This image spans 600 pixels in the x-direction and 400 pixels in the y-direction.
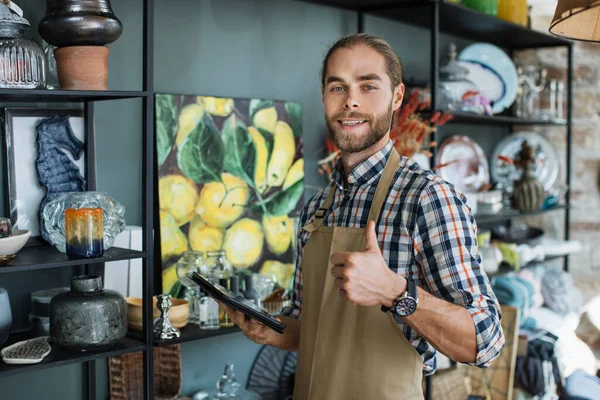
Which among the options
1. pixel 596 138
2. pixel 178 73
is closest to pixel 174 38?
pixel 178 73

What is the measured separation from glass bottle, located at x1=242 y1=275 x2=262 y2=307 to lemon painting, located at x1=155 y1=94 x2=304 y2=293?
195mm

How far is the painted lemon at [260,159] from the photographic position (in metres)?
2.94

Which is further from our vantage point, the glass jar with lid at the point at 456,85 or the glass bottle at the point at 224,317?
the glass jar with lid at the point at 456,85

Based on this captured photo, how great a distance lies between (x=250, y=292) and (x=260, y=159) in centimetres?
58

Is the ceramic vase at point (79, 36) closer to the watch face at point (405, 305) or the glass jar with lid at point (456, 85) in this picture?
the watch face at point (405, 305)

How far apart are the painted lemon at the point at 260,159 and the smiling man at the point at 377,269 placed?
922 mm

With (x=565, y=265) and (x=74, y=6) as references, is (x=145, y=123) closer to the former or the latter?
(x=74, y=6)

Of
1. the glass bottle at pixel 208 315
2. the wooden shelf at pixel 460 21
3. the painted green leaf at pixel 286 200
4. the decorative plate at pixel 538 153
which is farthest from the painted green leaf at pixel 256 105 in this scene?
the decorative plate at pixel 538 153

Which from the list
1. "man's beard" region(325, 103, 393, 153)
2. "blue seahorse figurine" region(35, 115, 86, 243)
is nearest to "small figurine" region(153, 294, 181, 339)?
"blue seahorse figurine" region(35, 115, 86, 243)

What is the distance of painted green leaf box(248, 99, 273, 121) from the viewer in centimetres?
292

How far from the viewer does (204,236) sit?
2.79 m

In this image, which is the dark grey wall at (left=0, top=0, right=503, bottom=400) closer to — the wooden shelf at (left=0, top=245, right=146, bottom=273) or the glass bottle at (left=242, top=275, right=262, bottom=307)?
the wooden shelf at (left=0, top=245, right=146, bottom=273)

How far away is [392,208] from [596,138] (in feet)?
10.9

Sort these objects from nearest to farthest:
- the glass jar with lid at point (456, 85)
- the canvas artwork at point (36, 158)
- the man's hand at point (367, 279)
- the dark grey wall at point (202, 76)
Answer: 1. the man's hand at point (367, 279)
2. the canvas artwork at point (36, 158)
3. the dark grey wall at point (202, 76)
4. the glass jar with lid at point (456, 85)
